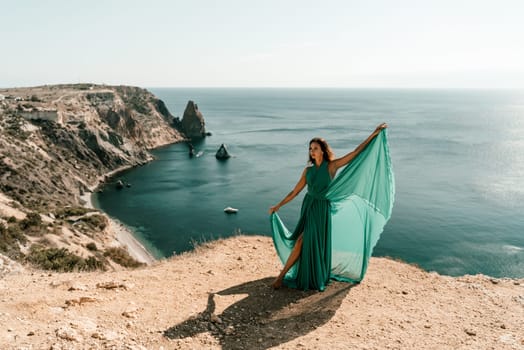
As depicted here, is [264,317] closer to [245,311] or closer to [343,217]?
[245,311]

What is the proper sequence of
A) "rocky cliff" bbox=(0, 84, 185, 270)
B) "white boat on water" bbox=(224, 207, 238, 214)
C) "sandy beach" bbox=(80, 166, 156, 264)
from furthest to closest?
"white boat on water" bbox=(224, 207, 238, 214) → "sandy beach" bbox=(80, 166, 156, 264) → "rocky cliff" bbox=(0, 84, 185, 270)

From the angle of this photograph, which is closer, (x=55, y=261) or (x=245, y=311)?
(x=245, y=311)

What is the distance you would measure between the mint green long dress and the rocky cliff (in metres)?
8.97

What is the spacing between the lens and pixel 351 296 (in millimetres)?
7766

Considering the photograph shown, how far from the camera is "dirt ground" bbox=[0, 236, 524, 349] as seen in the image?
5844mm

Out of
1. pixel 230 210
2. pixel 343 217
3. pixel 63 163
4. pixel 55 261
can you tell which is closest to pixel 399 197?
pixel 230 210

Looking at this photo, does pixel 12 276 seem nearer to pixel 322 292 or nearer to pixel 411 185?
pixel 322 292

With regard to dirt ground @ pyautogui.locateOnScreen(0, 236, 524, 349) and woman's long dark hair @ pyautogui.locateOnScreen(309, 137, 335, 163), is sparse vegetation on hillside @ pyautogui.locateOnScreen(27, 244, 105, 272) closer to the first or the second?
dirt ground @ pyautogui.locateOnScreen(0, 236, 524, 349)

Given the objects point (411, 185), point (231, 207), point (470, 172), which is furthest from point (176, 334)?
point (470, 172)

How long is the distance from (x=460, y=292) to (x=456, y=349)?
284 cm

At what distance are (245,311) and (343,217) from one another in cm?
269

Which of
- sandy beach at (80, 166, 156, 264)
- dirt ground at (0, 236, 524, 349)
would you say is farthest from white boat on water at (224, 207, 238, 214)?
dirt ground at (0, 236, 524, 349)

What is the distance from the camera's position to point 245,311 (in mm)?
7031

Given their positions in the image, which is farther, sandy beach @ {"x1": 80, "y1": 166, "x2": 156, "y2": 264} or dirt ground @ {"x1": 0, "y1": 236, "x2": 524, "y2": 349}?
sandy beach @ {"x1": 80, "y1": 166, "x2": 156, "y2": 264}
